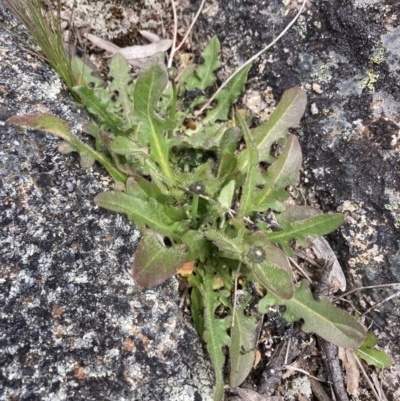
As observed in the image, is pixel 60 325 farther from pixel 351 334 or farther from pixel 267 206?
pixel 351 334

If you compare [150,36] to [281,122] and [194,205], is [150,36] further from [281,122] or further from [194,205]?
[194,205]

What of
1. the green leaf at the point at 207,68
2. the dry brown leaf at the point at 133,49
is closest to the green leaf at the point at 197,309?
Result: the green leaf at the point at 207,68

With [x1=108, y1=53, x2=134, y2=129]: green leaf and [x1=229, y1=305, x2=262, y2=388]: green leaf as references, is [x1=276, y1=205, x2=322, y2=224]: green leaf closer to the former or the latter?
[x1=229, y1=305, x2=262, y2=388]: green leaf

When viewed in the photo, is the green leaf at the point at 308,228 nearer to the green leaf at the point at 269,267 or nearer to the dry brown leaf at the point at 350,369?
the green leaf at the point at 269,267

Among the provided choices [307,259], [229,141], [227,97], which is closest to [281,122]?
[229,141]

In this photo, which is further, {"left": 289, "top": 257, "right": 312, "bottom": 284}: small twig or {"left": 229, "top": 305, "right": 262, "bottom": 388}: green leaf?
{"left": 289, "top": 257, "right": 312, "bottom": 284}: small twig

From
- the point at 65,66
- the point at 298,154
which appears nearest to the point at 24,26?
the point at 65,66

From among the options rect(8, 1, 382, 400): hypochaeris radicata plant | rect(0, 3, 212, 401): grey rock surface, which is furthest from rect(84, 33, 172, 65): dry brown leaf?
rect(0, 3, 212, 401): grey rock surface
